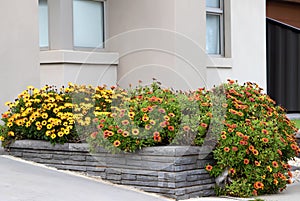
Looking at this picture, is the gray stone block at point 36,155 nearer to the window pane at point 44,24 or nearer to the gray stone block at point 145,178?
the gray stone block at point 145,178

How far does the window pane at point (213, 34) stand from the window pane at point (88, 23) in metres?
2.45

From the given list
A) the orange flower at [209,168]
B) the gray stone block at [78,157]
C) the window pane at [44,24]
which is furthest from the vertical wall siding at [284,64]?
the gray stone block at [78,157]

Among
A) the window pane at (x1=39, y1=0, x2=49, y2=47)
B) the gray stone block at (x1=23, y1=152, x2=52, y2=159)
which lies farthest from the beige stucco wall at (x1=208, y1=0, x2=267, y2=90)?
the gray stone block at (x1=23, y1=152, x2=52, y2=159)

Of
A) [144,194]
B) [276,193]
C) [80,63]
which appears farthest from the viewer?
[80,63]

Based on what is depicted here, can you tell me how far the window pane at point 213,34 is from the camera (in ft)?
43.8

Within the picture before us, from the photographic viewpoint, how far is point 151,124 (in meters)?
7.62

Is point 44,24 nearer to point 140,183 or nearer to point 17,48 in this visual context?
point 17,48

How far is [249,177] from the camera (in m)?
7.66

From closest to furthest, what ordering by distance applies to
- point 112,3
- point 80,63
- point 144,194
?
point 144,194
point 80,63
point 112,3

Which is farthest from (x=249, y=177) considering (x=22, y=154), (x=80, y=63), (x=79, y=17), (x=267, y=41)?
(x=267, y=41)

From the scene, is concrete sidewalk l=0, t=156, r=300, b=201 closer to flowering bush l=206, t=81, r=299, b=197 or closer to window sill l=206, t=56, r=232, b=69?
flowering bush l=206, t=81, r=299, b=197

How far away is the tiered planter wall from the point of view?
732 centimetres

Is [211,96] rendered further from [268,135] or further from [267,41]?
[267,41]

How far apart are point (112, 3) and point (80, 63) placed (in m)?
1.61
